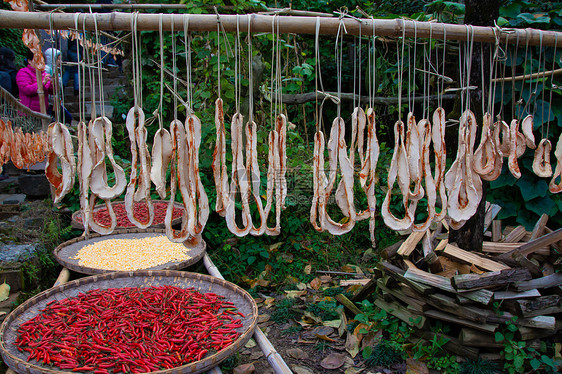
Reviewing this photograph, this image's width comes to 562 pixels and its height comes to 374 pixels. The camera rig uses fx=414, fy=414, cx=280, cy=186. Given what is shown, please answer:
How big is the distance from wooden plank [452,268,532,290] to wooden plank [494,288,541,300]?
11 centimetres

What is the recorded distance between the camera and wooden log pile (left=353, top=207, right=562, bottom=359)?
301 cm

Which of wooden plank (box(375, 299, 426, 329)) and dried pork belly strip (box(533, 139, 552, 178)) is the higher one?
dried pork belly strip (box(533, 139, 552, 178))

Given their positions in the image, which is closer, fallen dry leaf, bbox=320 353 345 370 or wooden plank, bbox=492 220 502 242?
fallen dry leaf, bbox=320 353 345 370

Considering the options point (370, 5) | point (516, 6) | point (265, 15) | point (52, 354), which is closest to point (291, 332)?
point (52, 354)

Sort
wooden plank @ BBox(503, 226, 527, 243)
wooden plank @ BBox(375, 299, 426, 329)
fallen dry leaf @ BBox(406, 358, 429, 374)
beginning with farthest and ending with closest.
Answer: wooden plank @ BBox(503, 226, 527, 243), wooden plank @ BBox(375, 299, 426, 329), fallen dry leaf @ BBox(406, 358, 429, 374)

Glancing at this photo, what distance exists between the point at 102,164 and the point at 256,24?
2.61 feet

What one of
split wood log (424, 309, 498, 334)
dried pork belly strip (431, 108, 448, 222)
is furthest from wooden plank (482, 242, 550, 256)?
dried pork belly strip (431, 108, 448, 222)

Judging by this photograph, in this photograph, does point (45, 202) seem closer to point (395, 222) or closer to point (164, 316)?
point (164, 316)

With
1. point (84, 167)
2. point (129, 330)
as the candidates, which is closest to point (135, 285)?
point (129, 330)

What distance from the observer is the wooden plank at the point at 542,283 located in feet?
10.0

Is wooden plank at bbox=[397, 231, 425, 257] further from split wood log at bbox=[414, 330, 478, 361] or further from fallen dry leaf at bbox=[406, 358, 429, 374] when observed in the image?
fallen dry leaf at bbox=[406, 358, 429, 374]

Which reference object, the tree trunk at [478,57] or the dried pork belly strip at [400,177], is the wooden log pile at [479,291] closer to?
the tree trunk at [478,57]

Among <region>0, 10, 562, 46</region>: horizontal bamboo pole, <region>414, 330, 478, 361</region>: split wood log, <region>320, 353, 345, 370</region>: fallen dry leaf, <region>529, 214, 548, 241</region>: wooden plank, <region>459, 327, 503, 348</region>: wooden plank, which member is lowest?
<region>320, 353, 345, 370</region>: fallen dry leaf

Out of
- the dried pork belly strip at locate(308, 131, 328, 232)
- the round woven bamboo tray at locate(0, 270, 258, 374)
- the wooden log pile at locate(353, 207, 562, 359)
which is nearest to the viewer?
the dried pork belly strip at locate(308, 131, 328, 232)
